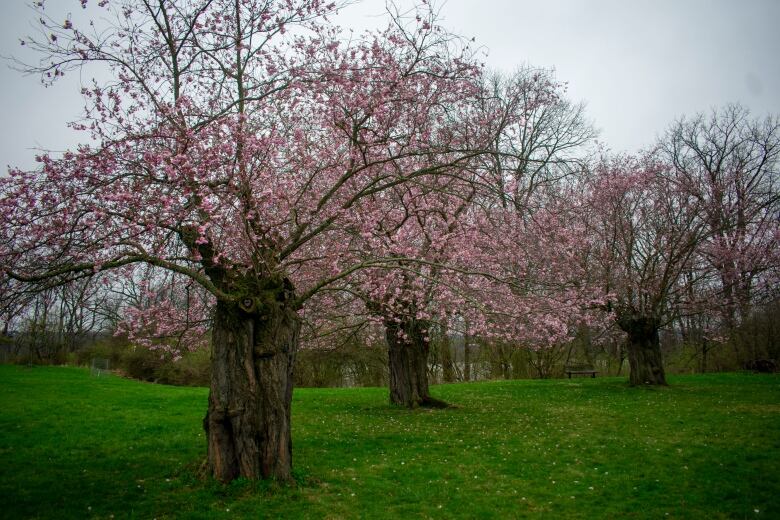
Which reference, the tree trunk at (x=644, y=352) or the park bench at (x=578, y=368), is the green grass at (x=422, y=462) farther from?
the park bench at (x=578, y=368)

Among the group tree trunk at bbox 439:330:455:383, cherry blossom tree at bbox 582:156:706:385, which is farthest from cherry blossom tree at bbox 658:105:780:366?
tree trunk at bbox 439:330:455:383

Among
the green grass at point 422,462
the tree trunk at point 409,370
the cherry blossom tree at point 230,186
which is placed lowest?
the green grass at point 422,462

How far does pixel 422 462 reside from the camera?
362 inches

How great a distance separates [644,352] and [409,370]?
36.3 ft

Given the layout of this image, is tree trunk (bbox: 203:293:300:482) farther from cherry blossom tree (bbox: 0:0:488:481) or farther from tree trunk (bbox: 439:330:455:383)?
tree trunk (bbox: 439:330:455:383)

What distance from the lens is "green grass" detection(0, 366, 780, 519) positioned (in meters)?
6.82

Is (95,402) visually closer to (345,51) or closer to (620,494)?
(345,51)

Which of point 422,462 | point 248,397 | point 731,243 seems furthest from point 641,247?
point 248,397

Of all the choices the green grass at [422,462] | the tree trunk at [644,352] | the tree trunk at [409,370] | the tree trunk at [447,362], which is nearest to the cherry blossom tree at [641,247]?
the tree trunk at [644,352]

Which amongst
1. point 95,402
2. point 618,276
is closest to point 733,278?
point 618,276

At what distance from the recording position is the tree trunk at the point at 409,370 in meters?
15.7

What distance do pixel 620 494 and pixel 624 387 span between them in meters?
14.9

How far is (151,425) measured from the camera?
12.1 meters

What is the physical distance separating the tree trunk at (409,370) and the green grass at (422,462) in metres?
0.72
